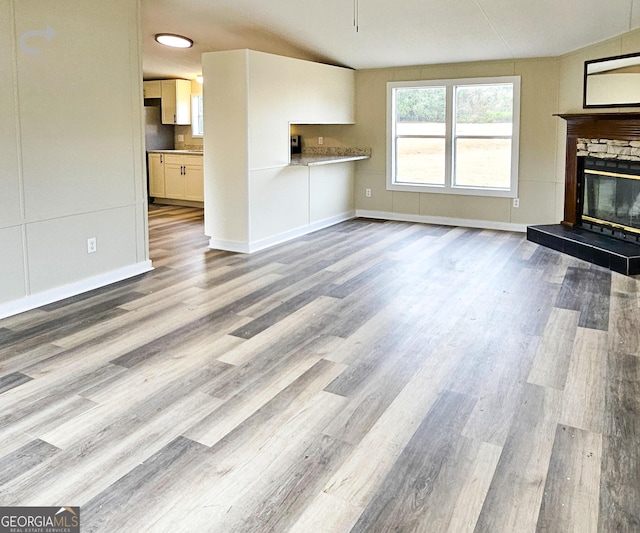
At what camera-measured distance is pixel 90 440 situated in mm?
2518

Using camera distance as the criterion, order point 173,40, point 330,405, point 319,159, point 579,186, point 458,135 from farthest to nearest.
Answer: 1. point 458,135
2. point 319,159
3. point 173,40
4. point 579,186
5. point 330,405

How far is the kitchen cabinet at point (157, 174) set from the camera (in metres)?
9.51

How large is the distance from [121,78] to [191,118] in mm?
5072

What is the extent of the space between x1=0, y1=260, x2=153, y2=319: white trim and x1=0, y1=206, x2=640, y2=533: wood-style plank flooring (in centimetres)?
9

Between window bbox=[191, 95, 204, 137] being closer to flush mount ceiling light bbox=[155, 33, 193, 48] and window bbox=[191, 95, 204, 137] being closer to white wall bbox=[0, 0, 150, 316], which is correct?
flush mount ceiling light bbox=[155, 33, 193, 48]

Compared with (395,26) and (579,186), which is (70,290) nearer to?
(395,26)

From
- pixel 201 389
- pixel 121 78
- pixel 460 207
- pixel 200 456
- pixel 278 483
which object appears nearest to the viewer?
pixel 278 483

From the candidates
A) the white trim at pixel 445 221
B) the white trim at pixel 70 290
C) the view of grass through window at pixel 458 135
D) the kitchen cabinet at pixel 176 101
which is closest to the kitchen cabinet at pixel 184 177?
the kitchen cabinet at pixel 176 101

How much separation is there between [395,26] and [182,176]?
4331 mm

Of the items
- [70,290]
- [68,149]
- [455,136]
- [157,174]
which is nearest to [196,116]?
[157,174]

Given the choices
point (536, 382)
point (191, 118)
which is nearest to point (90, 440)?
point (536, 382)

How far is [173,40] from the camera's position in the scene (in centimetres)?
725

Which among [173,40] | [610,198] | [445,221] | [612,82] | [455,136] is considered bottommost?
[445,221]

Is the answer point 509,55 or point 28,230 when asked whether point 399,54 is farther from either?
point 28,230
